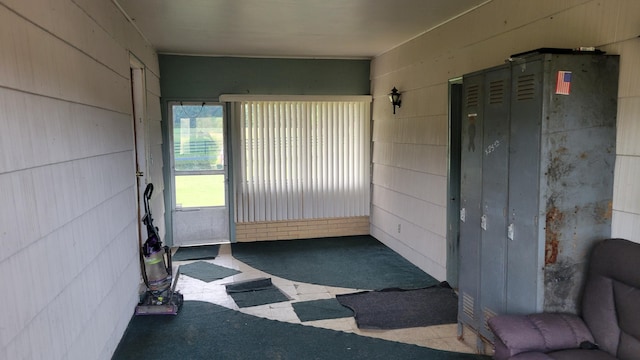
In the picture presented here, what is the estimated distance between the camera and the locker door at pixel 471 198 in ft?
10.9

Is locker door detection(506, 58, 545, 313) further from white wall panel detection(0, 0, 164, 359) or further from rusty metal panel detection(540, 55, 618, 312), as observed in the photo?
white wall panel detection(0, 0, 164, 359)

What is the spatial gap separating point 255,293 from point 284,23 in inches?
110

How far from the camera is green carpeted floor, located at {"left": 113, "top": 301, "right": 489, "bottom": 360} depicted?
343 cm

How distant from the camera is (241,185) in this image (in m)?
6.84

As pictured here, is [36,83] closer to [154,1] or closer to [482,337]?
[154,1]

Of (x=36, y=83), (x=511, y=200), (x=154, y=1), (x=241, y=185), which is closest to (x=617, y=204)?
(x=511, y=200)

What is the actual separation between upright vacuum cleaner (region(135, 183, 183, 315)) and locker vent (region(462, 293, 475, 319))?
8.25 ft

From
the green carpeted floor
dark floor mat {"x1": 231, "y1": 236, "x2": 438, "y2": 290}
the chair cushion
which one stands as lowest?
the green carpeted floor

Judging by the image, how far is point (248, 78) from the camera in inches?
265

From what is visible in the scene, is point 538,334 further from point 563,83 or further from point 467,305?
point 563,83

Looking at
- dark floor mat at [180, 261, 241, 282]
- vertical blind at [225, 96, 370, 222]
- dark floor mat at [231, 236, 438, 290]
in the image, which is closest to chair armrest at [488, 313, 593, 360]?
dark floor mat at [231, 236, 438, 290]

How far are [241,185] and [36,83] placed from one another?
4726 millimetres

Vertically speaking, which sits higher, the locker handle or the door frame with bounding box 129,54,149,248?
the door frame with bounding box 129,54,149,248

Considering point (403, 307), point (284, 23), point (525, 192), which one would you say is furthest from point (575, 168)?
point (284, 23)
